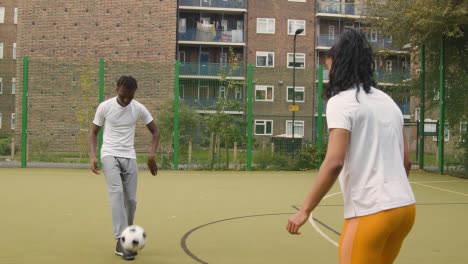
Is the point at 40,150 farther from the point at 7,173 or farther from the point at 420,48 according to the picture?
the point at 420,48

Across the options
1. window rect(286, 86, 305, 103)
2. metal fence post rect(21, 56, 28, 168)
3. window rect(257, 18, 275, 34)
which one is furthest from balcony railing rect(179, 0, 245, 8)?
metal fence post rect(21, 56, 28, 168)

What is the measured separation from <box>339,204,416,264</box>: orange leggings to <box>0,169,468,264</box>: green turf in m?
2.22

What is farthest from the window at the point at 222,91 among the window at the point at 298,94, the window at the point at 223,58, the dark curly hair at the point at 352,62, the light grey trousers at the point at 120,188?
the window at the point at 223,58

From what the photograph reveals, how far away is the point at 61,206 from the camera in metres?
7.23

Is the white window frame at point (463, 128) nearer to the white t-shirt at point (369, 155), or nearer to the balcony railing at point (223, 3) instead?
the white t-shirt at point (369, 155)

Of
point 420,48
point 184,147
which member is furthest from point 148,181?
point 420,48

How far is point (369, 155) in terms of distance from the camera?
→ 213 cm

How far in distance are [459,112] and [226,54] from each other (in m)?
24.0

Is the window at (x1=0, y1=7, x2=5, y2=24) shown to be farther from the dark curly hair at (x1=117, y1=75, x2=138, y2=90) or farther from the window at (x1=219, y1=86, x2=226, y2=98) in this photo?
the dark curly hair at (x1=117, y1=75, x2=138, y2=90)

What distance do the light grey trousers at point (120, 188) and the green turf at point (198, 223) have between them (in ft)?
1.19

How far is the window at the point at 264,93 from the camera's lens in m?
13.4

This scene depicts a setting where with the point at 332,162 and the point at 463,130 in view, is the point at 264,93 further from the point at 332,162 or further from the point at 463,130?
the point at 332,162

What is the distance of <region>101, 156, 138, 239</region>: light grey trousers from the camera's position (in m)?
4.32

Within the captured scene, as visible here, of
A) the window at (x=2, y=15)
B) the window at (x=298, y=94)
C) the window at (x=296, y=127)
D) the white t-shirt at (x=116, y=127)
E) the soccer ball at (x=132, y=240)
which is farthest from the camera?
the window at (x=2, y=15)
